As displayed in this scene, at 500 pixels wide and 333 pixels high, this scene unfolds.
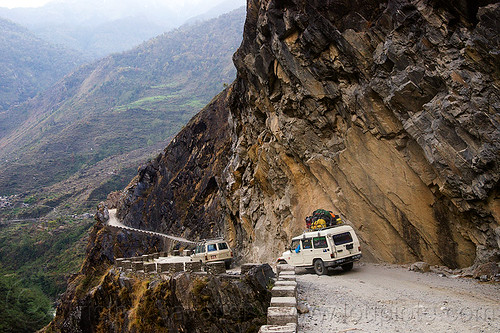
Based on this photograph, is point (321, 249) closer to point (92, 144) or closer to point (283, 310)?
point (283, 310)

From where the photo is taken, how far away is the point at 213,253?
22.0 metres

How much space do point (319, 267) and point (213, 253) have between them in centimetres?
891

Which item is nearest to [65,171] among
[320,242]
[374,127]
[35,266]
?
[35,266]

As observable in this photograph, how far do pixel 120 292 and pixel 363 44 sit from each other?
66.6 feet

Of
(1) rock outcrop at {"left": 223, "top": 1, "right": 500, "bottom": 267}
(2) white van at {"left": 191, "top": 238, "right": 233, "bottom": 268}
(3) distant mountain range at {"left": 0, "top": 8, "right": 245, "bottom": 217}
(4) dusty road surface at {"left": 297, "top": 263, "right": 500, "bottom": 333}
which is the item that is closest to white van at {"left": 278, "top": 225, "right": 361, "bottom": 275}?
(4) dusty road surface at {"left": 297, "top": 263, "right": 500, "bottom": 333}

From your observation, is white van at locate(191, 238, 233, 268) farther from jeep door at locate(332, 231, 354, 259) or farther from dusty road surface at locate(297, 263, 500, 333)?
jeep door at locate(332, 231, 354, 259)

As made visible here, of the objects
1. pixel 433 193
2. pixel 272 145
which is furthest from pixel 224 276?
pixel 272 145

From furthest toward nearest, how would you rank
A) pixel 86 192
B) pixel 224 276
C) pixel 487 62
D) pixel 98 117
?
pixel 98 117 < pixel 86 192 < pixel 224 276 < pixel 487 62

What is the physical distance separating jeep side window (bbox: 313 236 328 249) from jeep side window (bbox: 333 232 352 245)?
379 mm

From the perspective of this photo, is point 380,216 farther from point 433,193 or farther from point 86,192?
point 86,192

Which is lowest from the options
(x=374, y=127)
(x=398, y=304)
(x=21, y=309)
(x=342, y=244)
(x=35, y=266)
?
(x=21, y=309)

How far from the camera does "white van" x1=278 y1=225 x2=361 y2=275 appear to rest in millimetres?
14125

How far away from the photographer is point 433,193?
15.3m

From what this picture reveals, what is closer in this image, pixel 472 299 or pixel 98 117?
pixel 472 299
